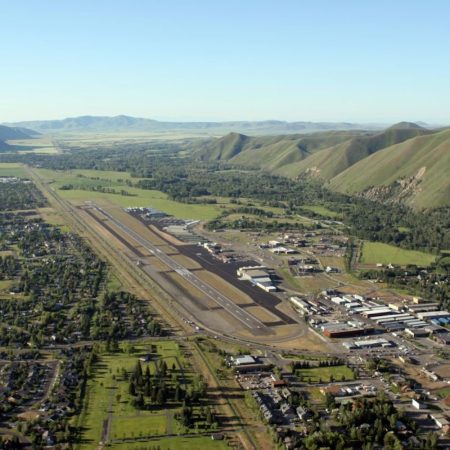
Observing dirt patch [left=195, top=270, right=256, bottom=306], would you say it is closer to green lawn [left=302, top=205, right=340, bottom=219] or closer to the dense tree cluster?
the dense tree cluster

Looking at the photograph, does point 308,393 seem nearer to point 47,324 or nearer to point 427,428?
point 427,428

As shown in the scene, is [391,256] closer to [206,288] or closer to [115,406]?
[206,288]

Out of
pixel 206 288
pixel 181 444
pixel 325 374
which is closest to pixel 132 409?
pixel 181 444

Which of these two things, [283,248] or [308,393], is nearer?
[308,393]

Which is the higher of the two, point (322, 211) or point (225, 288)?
point (322, 211)

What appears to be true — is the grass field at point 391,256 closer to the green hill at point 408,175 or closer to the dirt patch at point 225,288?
the dirt patch at point 225,288

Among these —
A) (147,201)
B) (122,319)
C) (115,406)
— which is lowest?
(115,406)

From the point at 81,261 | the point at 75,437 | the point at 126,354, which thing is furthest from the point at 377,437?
the point at 81,261
